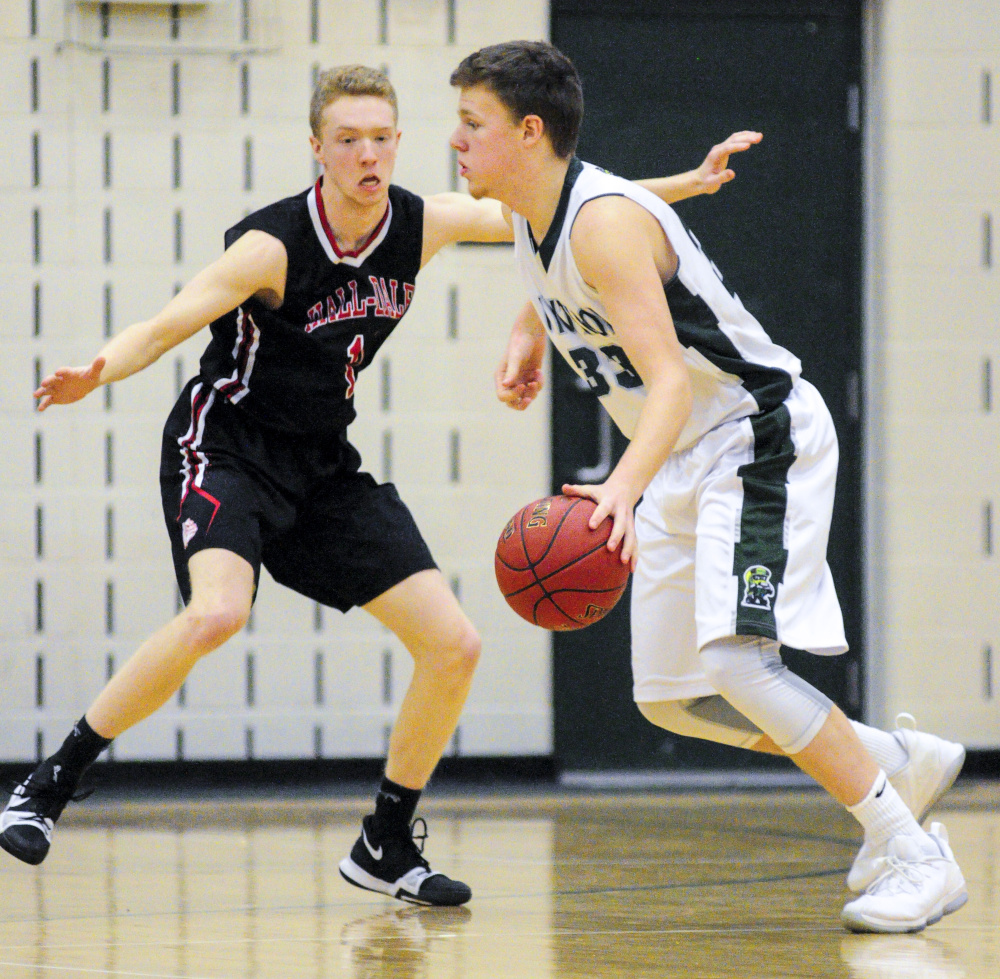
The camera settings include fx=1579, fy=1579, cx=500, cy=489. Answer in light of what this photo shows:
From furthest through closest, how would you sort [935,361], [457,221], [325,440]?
[935,361] → [457,221] → [325,440]

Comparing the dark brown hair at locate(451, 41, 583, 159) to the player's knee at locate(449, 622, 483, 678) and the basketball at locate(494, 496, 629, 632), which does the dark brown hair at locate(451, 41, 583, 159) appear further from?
the player's knee at locate(449, 622, 483, 678)

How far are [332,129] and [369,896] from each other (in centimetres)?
166

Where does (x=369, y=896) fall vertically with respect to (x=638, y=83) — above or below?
below

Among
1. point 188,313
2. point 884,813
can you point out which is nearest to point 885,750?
point 884,813

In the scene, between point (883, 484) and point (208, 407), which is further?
point (883, 484)

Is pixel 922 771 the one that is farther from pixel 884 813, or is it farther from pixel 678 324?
pixel 678 324

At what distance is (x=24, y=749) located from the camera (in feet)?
18.1

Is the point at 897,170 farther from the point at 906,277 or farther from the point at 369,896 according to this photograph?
the point at 369,896

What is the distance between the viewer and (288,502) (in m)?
3.36

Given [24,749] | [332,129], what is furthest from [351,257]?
[24,749]

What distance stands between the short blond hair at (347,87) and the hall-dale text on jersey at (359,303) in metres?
0.33

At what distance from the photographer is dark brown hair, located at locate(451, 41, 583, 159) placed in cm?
292

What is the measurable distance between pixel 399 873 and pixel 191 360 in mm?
2713

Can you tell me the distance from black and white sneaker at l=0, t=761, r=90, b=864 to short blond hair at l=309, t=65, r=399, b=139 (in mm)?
1428
